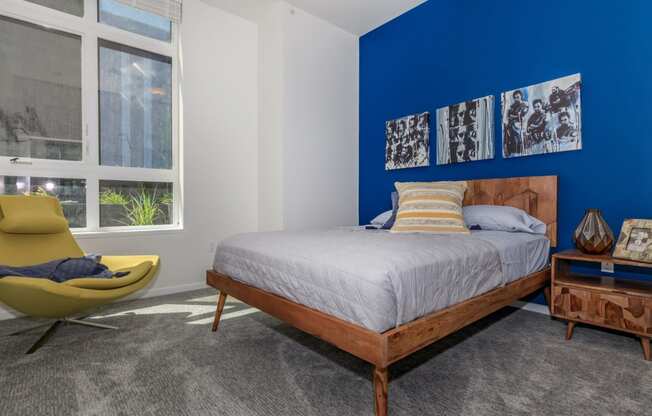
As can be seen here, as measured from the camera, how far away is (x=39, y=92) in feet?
9.33

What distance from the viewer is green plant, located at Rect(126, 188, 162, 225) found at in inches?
130

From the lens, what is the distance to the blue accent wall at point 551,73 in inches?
92.4

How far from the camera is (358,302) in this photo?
1.38 meters

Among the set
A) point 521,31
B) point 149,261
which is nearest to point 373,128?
point 521,31

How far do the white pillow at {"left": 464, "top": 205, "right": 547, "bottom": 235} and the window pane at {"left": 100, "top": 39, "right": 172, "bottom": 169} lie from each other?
2.99 meters

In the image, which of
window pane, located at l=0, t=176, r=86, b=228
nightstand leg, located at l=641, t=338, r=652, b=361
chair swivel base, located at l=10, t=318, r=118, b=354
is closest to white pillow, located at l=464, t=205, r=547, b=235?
nightstand leg, located at l=641, t=338, r=652, b=361

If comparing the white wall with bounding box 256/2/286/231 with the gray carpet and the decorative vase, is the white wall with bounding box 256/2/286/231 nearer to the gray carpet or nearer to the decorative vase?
the gray carpet

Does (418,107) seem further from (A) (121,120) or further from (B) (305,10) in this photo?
(A) (121,120)

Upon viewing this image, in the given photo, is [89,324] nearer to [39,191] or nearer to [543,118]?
[39,191]

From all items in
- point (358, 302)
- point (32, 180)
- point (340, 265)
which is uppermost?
point (32, 180)

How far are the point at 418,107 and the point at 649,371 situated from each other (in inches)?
111

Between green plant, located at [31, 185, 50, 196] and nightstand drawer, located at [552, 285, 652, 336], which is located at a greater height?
green plant, located at [31, 185, 50, 196]

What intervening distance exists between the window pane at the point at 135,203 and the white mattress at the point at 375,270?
1.51 meters

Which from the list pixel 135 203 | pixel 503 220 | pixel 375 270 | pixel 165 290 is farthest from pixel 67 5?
pixel 503 220
